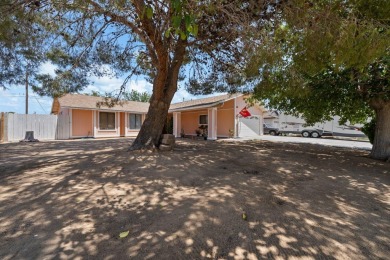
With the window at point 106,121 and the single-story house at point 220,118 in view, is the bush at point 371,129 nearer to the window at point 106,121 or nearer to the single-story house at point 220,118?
the single-story house at point 220,118

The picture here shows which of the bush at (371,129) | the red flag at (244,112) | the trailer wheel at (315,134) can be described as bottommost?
the trailer wheel at (315,134)

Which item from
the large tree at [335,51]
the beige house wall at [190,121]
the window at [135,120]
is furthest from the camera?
the window at [135,120]

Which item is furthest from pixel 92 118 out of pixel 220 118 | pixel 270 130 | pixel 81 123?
pixel 270 130

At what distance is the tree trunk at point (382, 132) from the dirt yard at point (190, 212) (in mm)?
2658

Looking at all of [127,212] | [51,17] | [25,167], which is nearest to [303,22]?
[127,212]

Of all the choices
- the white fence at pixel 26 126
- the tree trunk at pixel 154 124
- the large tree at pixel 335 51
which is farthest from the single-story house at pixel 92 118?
the large tree at pixel 335 51

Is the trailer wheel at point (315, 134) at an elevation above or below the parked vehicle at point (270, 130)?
below

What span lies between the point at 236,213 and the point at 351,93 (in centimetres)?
732

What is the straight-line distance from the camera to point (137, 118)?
21.2 meters

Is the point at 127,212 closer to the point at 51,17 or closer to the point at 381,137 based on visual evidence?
the point at 51,17

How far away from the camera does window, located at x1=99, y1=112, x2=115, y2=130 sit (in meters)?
18.8

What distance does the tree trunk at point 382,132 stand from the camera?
8.13 metres

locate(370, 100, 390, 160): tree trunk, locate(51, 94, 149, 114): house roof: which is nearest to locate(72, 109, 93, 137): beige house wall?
locate(51, 94, 149, 114): house roof

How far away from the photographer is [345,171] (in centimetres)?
611
